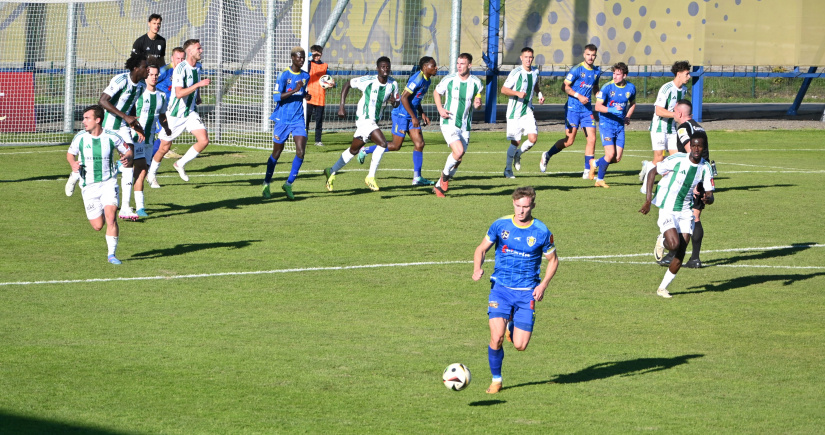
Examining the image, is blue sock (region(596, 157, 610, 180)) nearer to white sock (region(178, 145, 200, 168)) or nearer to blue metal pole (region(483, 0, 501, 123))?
white sock (region(178, 145, 200, 168))

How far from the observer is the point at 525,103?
21078 millimetres

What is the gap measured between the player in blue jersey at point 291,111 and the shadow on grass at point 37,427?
11.0m

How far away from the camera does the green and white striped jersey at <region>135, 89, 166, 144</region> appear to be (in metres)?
16.9

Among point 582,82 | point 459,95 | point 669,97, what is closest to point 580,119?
point 582,82

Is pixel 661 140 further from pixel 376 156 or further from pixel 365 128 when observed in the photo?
pixel 365 128

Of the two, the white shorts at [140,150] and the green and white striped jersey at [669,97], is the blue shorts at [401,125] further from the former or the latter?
the white shorts at [140,150]

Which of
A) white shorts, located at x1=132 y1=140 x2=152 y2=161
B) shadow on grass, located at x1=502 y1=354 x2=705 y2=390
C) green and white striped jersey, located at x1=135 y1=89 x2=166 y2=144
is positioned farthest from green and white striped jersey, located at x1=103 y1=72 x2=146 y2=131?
shadow on grass, located at x1=502 y1=354 x2=705 y2=390

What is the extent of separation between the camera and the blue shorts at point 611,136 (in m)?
20.7

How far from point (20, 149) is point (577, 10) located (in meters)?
18.8

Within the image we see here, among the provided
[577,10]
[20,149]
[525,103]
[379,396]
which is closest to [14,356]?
[379,396]

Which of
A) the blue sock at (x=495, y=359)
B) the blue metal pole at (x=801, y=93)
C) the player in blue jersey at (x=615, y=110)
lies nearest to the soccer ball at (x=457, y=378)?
the blue sock at (x=495, y=359)

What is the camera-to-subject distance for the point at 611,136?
67.9 feet

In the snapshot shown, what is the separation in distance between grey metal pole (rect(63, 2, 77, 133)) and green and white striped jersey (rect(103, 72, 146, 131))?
12332 millimetres

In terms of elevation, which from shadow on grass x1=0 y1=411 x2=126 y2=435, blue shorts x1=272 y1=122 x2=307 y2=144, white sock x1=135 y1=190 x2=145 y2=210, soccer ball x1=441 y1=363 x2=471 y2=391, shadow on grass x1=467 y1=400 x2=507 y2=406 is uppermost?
blue shorts x1=272 y1=122 x2=307 y2=144
